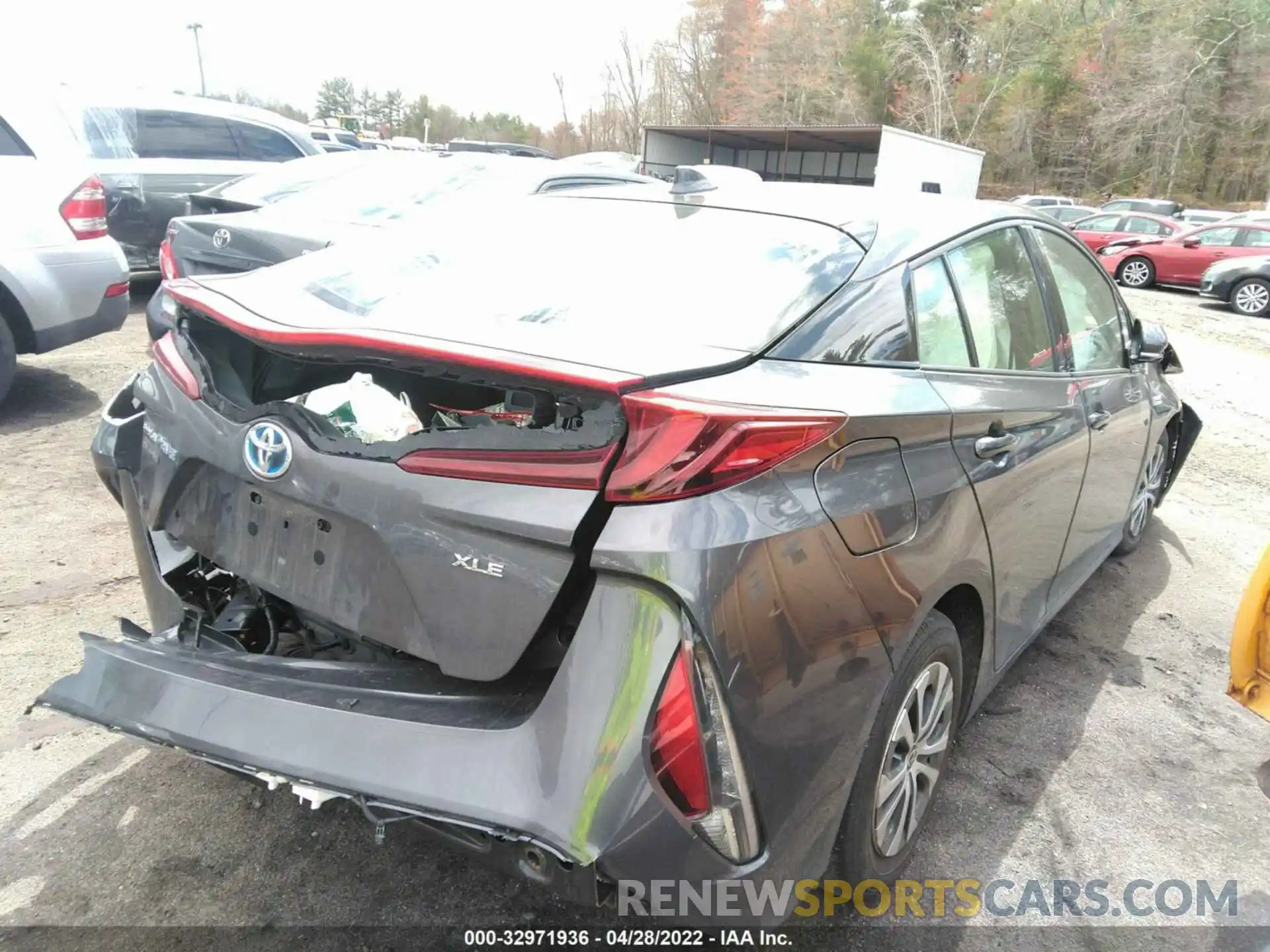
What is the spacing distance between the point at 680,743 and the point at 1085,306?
8.67 feet

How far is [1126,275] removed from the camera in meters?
17.5

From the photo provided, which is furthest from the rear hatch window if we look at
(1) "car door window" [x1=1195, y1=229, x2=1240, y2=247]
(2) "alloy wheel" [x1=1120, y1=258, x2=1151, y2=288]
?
(2) "alloy wheel" [x1=1120, y1=258, x2=1151, y2=288]

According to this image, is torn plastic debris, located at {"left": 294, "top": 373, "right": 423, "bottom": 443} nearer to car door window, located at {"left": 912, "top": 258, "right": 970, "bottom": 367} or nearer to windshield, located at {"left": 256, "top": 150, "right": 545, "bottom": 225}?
car door window, located at {"left": 912, "top": 258, "right": 970, "bottom": 367}

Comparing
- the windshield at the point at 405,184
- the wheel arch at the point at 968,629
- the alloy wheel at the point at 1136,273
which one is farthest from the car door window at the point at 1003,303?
the alloy wheel at the point at 1136,273

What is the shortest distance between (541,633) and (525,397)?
0.52 meters

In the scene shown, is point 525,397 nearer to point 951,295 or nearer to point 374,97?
point 951,295

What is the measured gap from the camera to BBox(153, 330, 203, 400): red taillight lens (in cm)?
203

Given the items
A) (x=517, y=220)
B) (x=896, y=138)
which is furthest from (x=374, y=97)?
(x=517, y=220)

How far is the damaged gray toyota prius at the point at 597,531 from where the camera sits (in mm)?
1514

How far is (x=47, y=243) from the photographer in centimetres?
524

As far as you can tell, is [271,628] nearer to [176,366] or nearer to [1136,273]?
[176,366]

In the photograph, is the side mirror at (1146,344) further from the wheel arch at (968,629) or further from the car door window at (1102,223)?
the car door window at (1102,223)

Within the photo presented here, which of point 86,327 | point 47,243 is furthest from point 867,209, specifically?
point 86,327

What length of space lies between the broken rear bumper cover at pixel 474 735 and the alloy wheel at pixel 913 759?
2.11ft
